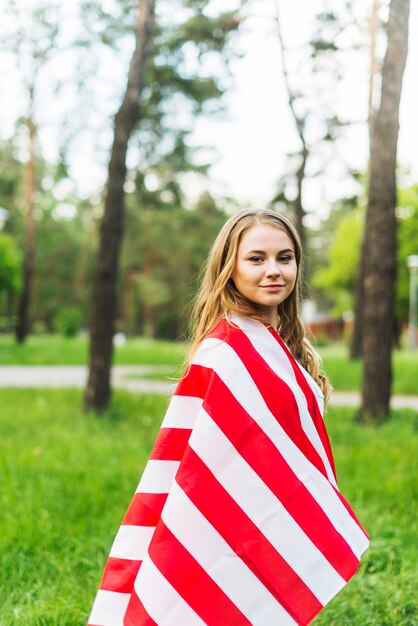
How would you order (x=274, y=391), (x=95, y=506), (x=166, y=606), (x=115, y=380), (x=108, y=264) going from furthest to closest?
(x=115, y=380)
(x=108, y=264)
(x=95, y=506)
(x=274, y=391)
(x=166, y=606)

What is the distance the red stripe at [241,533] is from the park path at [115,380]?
24.9ft

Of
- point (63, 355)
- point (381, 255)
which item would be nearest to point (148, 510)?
point (381, 255)

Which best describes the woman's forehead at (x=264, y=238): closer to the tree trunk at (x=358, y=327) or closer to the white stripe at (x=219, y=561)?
the white stripe at (x=219, y=561)

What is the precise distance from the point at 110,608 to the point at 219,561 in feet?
1.33

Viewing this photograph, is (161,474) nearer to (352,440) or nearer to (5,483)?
(5,483)

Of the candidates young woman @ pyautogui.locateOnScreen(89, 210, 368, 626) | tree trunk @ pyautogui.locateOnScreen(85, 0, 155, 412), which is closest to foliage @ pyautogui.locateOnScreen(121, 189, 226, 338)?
tree trunk @ pyautogui.locateOnScreen(85, 0, 155, 412)

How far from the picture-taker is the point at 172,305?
47.3m

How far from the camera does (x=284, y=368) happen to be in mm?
2127

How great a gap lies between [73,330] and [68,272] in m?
27.1

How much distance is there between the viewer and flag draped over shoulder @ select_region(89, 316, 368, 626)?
1943 millimetres

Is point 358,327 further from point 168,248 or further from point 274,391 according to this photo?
point 168,248

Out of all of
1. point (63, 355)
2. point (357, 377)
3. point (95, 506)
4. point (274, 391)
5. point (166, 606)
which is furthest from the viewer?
point (63, 355)

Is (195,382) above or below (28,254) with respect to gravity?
below

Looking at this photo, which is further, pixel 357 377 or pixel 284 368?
pixel 357 377
